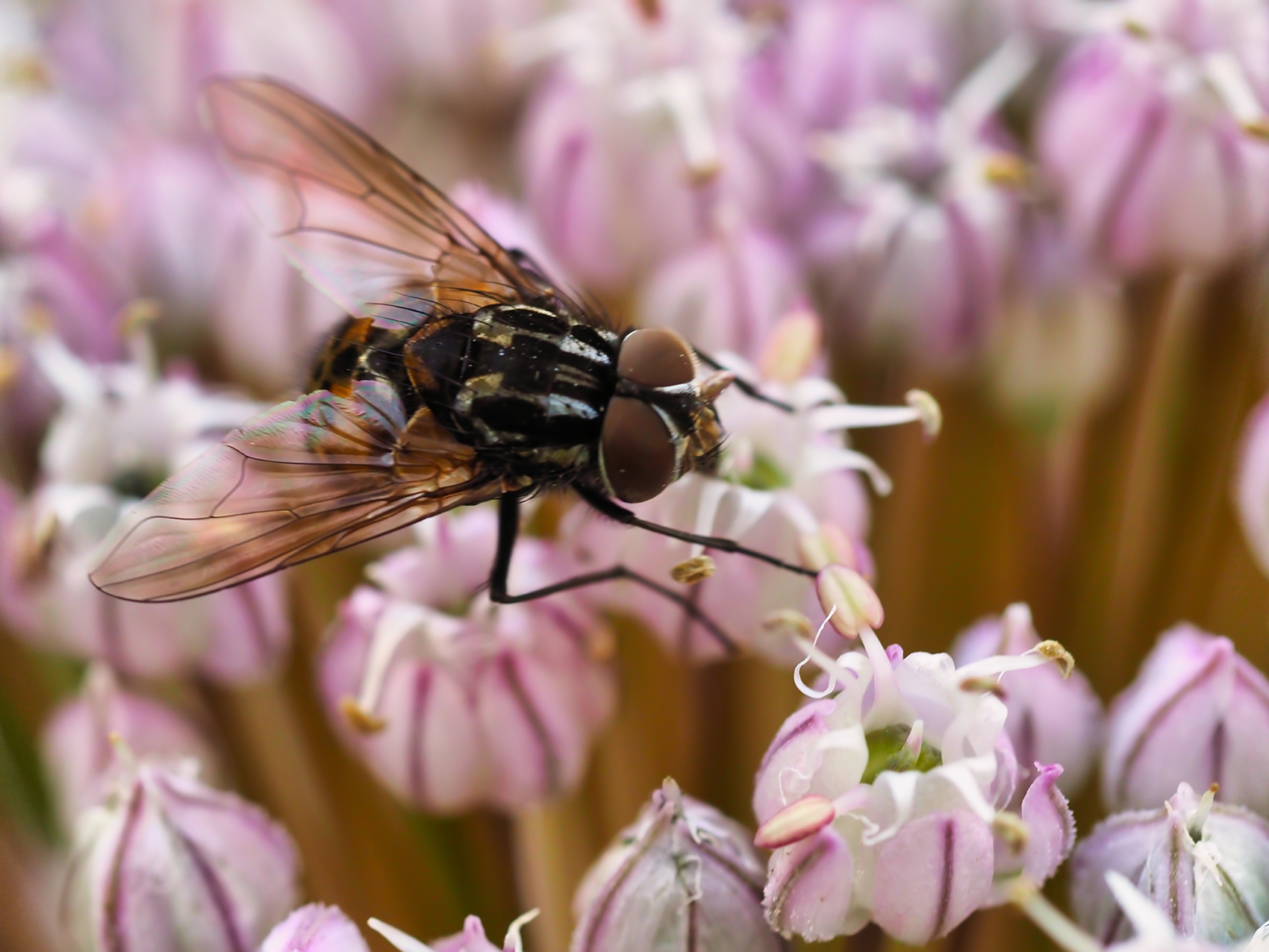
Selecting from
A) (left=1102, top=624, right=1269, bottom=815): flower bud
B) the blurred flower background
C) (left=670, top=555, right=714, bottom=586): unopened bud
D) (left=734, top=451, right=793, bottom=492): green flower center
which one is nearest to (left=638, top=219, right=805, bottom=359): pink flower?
the blurred flower background

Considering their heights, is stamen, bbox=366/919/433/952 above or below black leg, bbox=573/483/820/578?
below

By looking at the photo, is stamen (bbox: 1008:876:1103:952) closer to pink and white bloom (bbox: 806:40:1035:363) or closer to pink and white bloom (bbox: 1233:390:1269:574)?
pink and white bloom (bbox: 1233:390:1269:574)

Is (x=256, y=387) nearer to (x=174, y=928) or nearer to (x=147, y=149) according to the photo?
(x=147, y=149)

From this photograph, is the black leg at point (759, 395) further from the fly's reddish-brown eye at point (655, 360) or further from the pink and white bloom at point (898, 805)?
the pink and white bloom at point (898, 805)

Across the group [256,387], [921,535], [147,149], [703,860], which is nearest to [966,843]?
[703,860]

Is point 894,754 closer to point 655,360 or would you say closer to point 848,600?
point 848,600

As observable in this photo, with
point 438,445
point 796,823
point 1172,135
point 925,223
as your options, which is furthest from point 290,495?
point 1172,135

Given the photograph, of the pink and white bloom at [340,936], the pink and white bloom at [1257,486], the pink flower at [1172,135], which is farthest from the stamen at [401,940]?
the pink flower at [1172,135]
